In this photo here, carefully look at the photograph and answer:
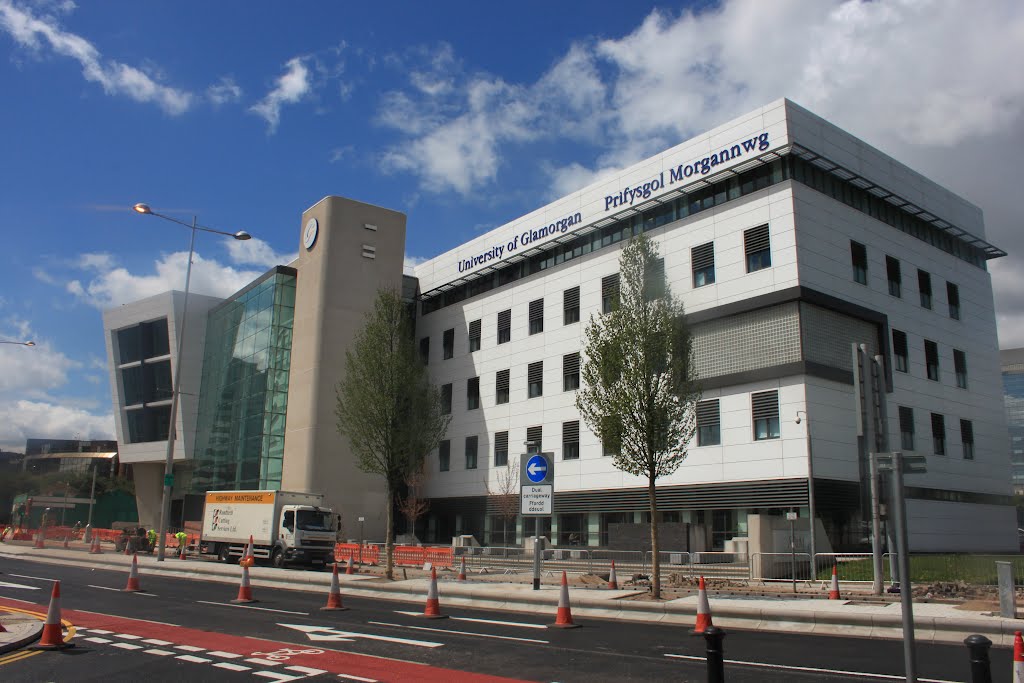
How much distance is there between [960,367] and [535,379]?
22.8 m

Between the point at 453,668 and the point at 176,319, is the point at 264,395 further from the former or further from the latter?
the point at 453,668

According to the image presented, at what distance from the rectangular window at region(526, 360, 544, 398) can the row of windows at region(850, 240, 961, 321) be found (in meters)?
17.7

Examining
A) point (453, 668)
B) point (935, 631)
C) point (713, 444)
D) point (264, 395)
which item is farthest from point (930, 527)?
point (264, 395)

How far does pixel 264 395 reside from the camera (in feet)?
171

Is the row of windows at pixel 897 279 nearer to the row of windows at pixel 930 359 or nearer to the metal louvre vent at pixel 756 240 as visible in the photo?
the row of windows at pixel 930 359

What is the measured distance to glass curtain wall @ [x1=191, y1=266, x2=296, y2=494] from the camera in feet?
169

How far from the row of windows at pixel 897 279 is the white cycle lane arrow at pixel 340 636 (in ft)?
97.2

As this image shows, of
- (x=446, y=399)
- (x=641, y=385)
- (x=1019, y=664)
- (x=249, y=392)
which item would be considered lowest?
(x=1019, y=664)

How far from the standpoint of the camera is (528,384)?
150 feet

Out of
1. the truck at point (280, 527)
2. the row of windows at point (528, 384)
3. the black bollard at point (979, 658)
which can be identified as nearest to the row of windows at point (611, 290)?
the row of windows at point (528, 384)

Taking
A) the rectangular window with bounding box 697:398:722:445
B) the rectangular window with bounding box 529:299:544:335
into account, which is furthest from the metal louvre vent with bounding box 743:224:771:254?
the rectangular window with bounding box 529:299:544:335

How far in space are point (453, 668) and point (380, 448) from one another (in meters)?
22.6

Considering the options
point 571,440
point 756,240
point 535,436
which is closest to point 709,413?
point 756,240

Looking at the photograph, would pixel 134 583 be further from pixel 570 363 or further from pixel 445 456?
pixel 445 456
